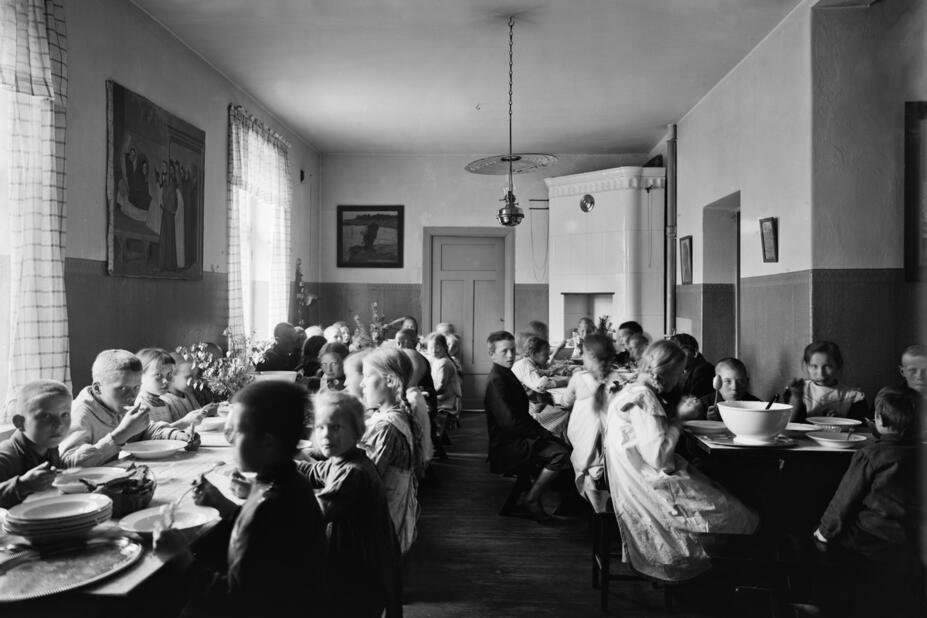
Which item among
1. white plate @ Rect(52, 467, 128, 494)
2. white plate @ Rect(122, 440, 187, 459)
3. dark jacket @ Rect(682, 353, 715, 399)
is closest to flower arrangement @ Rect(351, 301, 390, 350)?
dark jacket @ Rect(682, 353, 715, 399)

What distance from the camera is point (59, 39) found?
371cm

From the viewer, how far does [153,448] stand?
282cm

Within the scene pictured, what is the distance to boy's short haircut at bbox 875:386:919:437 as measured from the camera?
252 centimetres

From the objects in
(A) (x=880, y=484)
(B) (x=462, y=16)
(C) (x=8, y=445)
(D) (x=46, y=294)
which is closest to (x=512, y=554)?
(A) (x=880, y=484)

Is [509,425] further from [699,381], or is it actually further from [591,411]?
[699,381]

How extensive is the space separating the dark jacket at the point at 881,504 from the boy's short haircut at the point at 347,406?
183 cm

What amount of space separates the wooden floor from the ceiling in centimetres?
348

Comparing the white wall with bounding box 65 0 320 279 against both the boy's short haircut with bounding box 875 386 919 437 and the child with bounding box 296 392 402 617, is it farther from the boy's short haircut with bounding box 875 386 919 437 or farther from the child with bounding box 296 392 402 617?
the boy's short haircut with bounding box 875 386 919 437

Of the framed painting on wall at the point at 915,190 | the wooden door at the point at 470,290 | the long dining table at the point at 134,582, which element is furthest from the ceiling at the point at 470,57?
the long dining table at the point at 134,582

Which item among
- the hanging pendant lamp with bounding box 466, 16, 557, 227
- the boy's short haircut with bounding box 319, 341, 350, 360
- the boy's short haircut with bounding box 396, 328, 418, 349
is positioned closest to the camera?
the boy's short haircut with bounding box 319, 341, 350, 360

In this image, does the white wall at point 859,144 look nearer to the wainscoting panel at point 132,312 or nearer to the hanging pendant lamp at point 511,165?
the hanging pendant lamp at point 511,165

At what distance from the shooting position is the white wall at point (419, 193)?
378 inches

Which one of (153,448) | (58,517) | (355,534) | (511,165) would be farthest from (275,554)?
(511,165)

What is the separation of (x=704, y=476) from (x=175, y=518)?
7.20 feet
